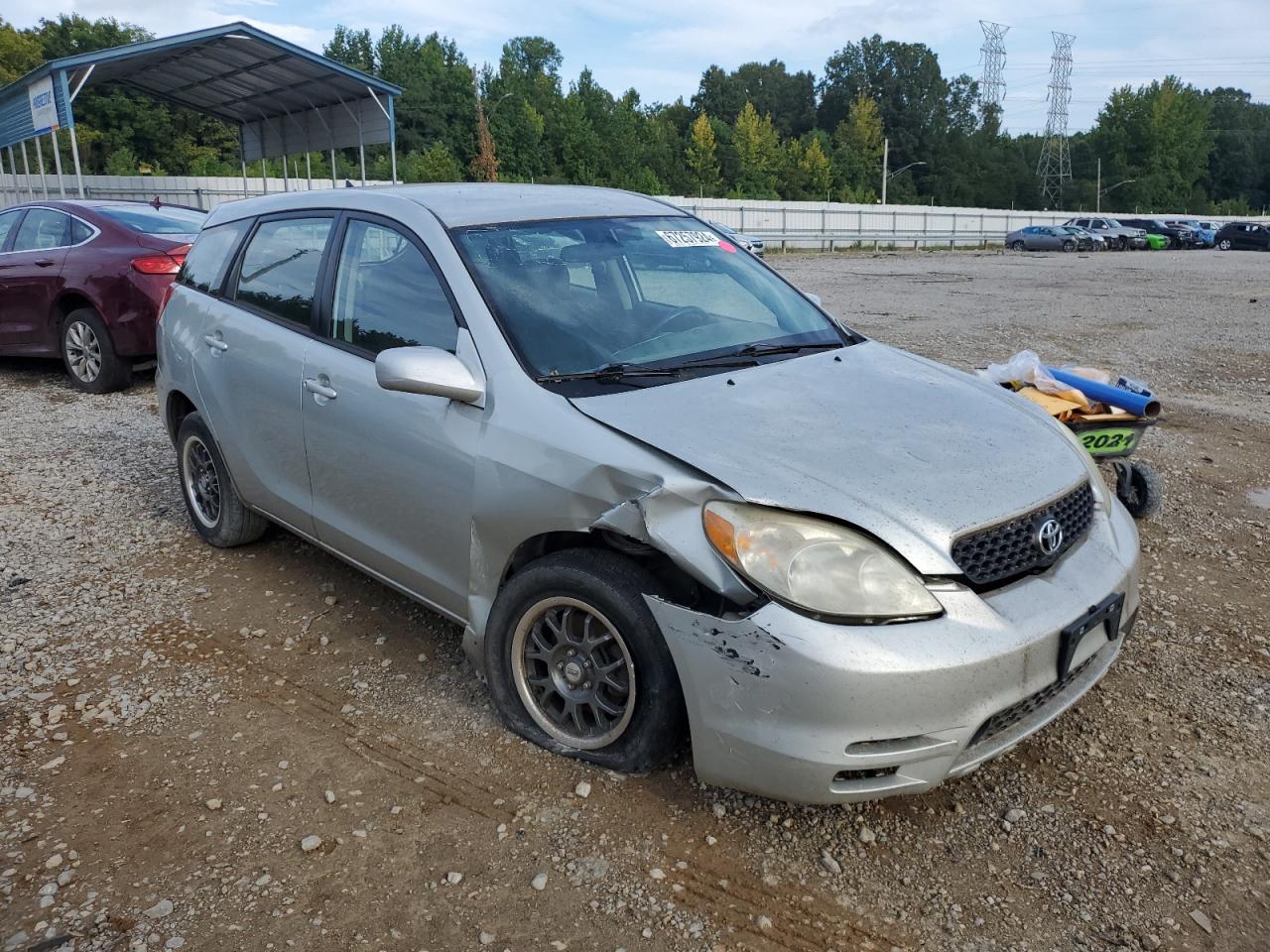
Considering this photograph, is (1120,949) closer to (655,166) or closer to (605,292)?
(605,292)

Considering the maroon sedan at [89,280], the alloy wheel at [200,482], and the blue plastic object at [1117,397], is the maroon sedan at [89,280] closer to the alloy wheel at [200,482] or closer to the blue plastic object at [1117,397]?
the alloy wheel at [200,482]

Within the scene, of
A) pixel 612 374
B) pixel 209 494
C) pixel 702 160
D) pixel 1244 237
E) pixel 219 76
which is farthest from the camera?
pixel 702 160

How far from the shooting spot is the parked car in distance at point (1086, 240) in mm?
43438

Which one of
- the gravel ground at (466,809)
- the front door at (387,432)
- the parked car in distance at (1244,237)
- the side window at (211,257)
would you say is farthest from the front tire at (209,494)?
the parked car in distance at (1244,237)

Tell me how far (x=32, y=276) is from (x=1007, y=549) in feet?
28.7

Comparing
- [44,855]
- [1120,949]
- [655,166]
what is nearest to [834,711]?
[1120,949]

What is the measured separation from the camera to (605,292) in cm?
351

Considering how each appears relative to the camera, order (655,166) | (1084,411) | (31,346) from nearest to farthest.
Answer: (1084,411), (31,346), (655,166)

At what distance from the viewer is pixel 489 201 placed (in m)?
3.73

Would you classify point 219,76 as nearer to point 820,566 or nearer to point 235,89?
point 235,89

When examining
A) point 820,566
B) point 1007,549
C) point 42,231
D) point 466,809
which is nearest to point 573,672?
point 466,809

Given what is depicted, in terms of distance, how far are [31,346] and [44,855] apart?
7508 mm

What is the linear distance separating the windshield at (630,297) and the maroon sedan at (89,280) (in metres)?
5.60

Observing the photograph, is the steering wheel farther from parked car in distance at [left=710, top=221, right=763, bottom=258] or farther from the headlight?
the headlight
